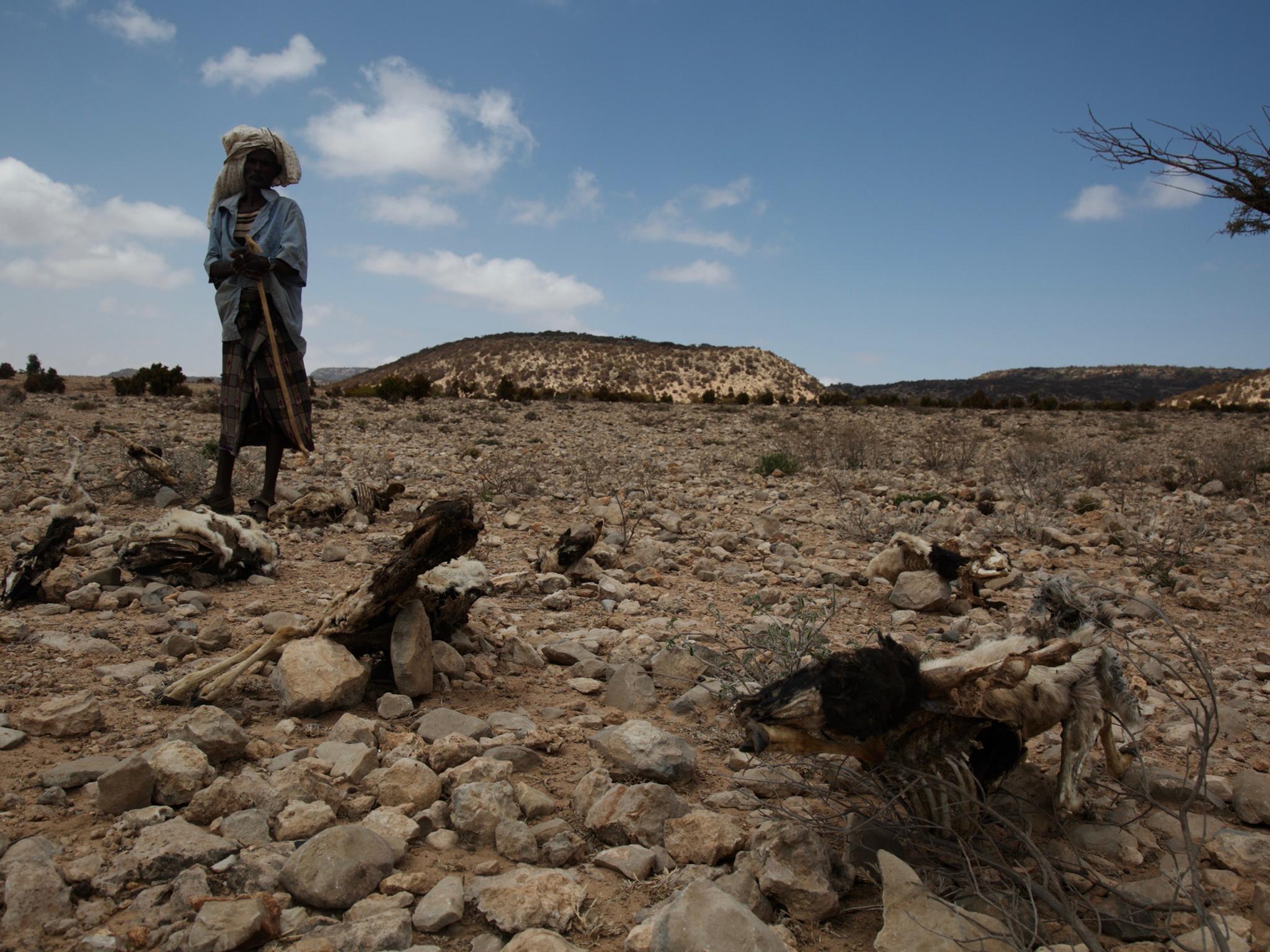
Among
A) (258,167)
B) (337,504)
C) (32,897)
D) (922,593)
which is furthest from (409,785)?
(258,167)

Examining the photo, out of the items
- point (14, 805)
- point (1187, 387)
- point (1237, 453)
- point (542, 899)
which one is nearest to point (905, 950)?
point (542, 899)

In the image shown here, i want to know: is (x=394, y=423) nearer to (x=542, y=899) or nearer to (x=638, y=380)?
(x=542, y=899)

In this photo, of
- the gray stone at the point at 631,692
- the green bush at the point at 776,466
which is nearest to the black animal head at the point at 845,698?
the gray stone at the point at 631,692

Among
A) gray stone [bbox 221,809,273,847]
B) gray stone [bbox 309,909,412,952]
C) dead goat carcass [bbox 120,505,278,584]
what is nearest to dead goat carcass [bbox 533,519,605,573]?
dead goat carcass [bbox 120,505,278,584]

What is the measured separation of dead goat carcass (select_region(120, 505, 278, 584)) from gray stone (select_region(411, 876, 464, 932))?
2.54 meters

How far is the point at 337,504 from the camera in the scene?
16.6 ft

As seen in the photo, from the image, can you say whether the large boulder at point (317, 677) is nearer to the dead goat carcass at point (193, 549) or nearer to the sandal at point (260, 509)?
the dead goat carcass at point (193, 549)

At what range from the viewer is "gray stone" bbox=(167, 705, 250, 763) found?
1.84 meters

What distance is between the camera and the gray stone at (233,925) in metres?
1.24

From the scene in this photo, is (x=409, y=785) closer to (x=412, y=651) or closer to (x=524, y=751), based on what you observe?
(x=524, y=751)

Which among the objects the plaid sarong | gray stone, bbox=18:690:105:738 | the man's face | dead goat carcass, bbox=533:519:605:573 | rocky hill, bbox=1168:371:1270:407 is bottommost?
gray stone, bbox=18:690:105:738

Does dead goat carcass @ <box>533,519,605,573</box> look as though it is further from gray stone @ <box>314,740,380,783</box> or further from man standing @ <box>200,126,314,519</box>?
gray stone @ <box>314,740,380,783</box>

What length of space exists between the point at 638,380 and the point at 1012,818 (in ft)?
176

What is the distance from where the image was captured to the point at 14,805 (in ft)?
5.35
